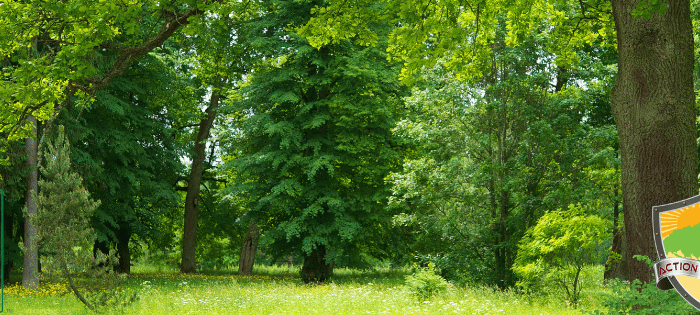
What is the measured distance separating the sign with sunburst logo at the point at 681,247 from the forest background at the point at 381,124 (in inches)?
17.9

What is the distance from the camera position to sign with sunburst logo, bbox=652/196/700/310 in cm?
433

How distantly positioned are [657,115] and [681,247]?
1.24 metres

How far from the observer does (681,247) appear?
4.39 meters

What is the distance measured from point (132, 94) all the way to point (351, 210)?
9.67 m

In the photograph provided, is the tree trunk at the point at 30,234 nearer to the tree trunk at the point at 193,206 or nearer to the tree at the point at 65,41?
the tree trunk at the point at 193,206

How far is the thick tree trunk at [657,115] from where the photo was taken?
16.4 feet

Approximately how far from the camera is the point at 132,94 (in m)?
21.6

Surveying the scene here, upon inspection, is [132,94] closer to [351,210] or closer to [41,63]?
[351,210]

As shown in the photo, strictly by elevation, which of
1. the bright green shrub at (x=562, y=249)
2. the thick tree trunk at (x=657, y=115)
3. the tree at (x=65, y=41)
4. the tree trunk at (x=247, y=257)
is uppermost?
the tree at (x=65, y=41)

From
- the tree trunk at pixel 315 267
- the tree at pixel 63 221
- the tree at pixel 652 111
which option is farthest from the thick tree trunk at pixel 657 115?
the tree trunk at pixel 315 267

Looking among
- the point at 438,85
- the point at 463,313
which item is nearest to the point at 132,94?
the point at 438,85

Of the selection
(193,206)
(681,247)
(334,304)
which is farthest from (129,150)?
(681,247)

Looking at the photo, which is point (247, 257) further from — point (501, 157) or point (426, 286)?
point (426, 286)

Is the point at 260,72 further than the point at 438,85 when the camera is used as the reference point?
Yes
